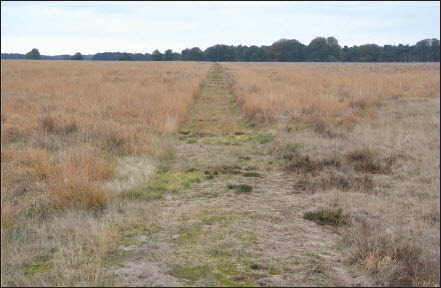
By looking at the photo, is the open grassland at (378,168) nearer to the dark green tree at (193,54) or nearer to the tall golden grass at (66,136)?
the tall golden grass at (66,136)

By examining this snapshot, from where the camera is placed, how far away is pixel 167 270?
3740 mm

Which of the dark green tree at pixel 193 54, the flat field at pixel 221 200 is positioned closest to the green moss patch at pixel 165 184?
the flat field at pixel 221 200

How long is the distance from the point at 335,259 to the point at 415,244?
36.6 inches

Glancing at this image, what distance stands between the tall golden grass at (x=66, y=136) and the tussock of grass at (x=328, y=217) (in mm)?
2987

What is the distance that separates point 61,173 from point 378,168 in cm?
581

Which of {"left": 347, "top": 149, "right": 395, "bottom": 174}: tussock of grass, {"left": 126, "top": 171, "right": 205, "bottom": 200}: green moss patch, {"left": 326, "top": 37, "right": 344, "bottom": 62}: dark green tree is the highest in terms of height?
{"left": 326, "top": 37, "right": 344, "bottom": 62}: dark green tree

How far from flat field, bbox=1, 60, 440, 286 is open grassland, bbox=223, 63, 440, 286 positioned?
3cm

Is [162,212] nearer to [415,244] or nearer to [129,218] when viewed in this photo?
[129,218]

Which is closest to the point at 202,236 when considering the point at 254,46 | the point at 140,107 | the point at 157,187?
the point at 157,187

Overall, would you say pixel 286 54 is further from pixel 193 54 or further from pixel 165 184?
pixel 165 184

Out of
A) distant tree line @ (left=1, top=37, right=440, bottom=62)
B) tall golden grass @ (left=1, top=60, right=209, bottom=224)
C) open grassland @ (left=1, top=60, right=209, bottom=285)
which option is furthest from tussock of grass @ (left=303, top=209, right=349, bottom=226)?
distant tree line @ (left=1, top=37, right=440, bottom=62)

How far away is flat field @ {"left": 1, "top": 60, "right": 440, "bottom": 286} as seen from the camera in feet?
12.1

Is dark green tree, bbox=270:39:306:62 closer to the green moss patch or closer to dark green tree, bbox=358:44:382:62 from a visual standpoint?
dark green tree, bbox=358:44:382:62

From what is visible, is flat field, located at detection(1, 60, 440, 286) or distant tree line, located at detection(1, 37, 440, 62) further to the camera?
distant tree line, located at detection(1, 37, 440, 62)
